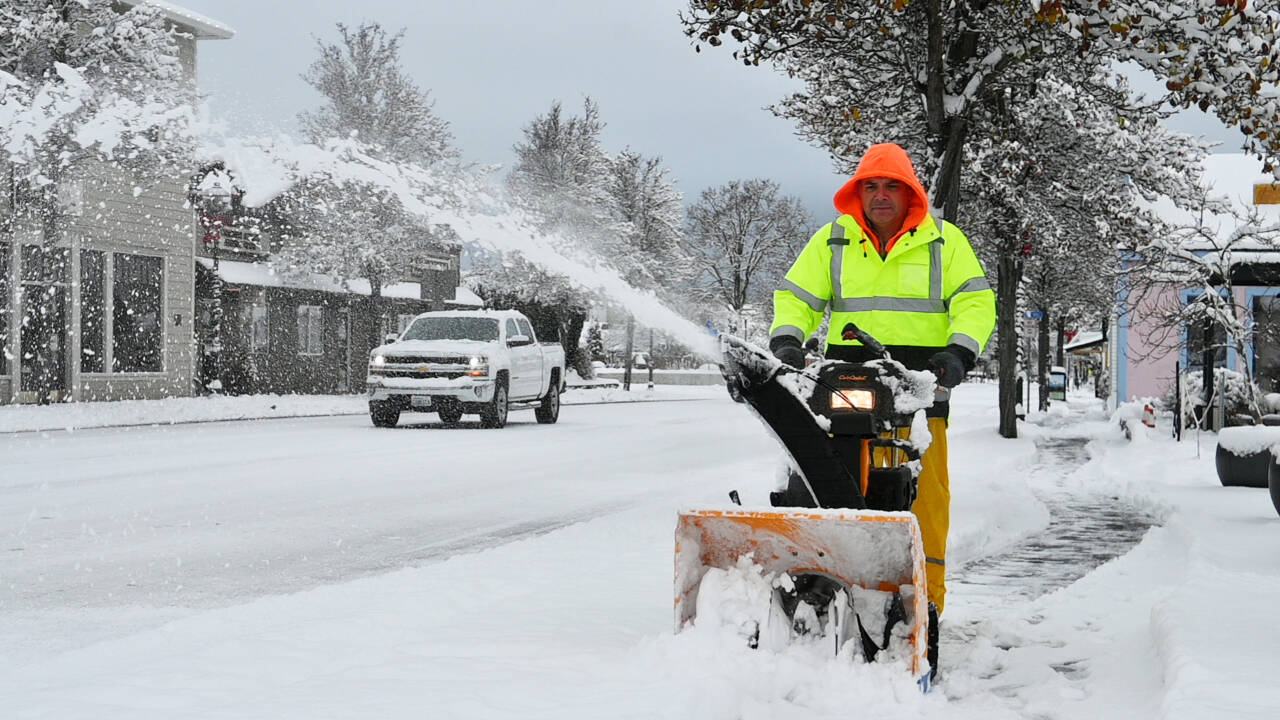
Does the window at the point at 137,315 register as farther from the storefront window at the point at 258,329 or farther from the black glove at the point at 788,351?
the black glove at the point at 788,351

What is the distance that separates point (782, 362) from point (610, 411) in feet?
83.5

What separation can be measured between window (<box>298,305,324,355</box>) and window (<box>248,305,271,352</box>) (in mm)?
1594

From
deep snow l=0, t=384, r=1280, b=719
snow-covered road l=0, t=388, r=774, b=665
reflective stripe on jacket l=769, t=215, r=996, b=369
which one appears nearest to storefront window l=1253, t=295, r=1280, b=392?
snow-covered road l=0, t=388, r=774, b=665

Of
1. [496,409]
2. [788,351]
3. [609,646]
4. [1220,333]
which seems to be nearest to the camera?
[788,351]

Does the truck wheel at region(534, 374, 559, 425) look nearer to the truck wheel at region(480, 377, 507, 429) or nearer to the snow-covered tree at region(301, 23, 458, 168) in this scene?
the truck wheel at region(480, 377, 507, 429)

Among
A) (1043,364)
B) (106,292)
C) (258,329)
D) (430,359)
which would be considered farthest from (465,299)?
(430,359)

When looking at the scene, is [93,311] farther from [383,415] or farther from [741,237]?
[741,237]

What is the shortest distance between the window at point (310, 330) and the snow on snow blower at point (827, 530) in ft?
111

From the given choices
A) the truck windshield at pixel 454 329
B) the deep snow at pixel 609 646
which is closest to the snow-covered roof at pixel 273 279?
the truck windshield at pixel 454 329

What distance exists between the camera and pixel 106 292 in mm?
28094

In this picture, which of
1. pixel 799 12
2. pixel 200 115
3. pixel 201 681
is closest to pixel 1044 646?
pixel 201 681

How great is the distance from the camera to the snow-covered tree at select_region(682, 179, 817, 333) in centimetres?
6700

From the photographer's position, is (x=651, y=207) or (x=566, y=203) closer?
(x=566, y=203)

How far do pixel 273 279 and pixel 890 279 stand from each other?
31.3 metres
